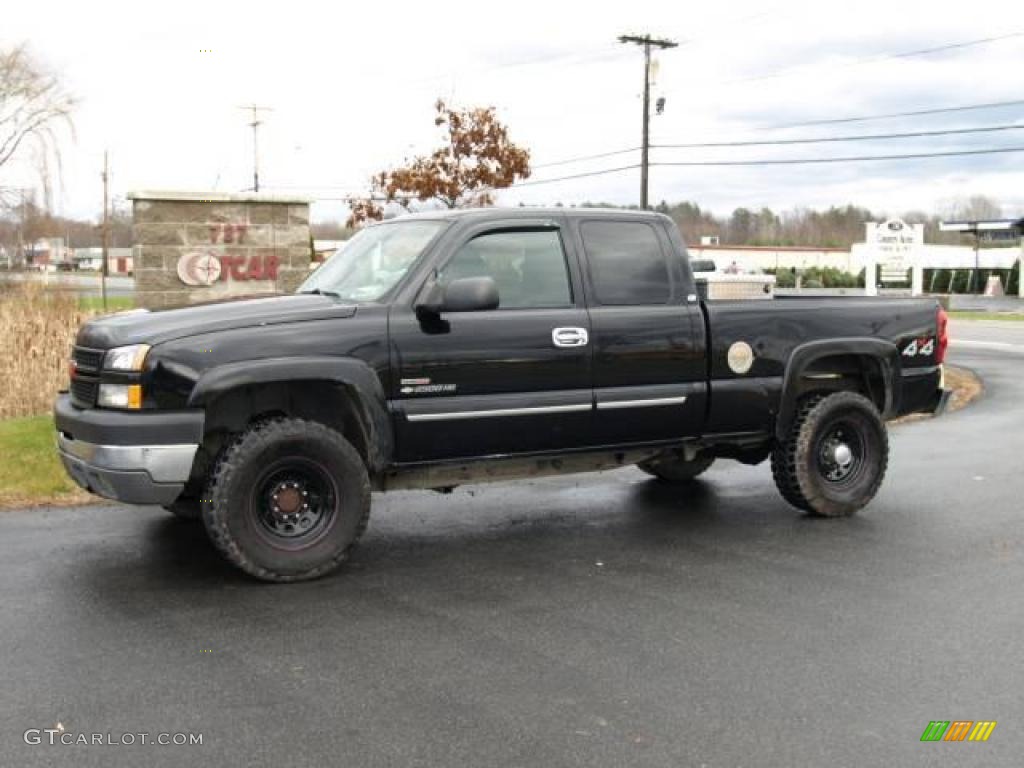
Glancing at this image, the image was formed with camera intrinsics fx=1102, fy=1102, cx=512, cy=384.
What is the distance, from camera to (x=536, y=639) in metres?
4.95

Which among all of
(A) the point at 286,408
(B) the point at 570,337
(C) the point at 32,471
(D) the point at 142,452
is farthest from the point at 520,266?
(C) the point at 32,471

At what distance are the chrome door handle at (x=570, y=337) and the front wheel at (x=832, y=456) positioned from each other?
184cm

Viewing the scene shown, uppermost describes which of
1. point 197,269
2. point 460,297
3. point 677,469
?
point 197,269

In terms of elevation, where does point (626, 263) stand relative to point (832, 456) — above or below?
above

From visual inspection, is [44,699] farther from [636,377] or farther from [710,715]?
[636,377]

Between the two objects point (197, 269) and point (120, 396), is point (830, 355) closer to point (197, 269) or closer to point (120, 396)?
point (120, 396)

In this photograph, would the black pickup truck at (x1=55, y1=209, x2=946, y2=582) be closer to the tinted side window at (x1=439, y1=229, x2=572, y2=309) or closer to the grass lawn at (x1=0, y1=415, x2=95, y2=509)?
the tinted side window at (x1=439, y1=229, x2=572, y2=309)

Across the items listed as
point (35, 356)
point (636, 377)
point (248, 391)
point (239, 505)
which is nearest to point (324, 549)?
point (239, 505)

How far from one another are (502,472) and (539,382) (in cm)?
60

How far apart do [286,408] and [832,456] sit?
3.76 metres

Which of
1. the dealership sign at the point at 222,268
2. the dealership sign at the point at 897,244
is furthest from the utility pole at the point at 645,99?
the dealership sign at the point at 222,268

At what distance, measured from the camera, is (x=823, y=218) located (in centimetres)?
12206

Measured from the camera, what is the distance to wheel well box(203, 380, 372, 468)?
589cm

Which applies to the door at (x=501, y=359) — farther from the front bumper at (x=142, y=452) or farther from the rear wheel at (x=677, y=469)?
the rear wheel at (x=677, y=469)
